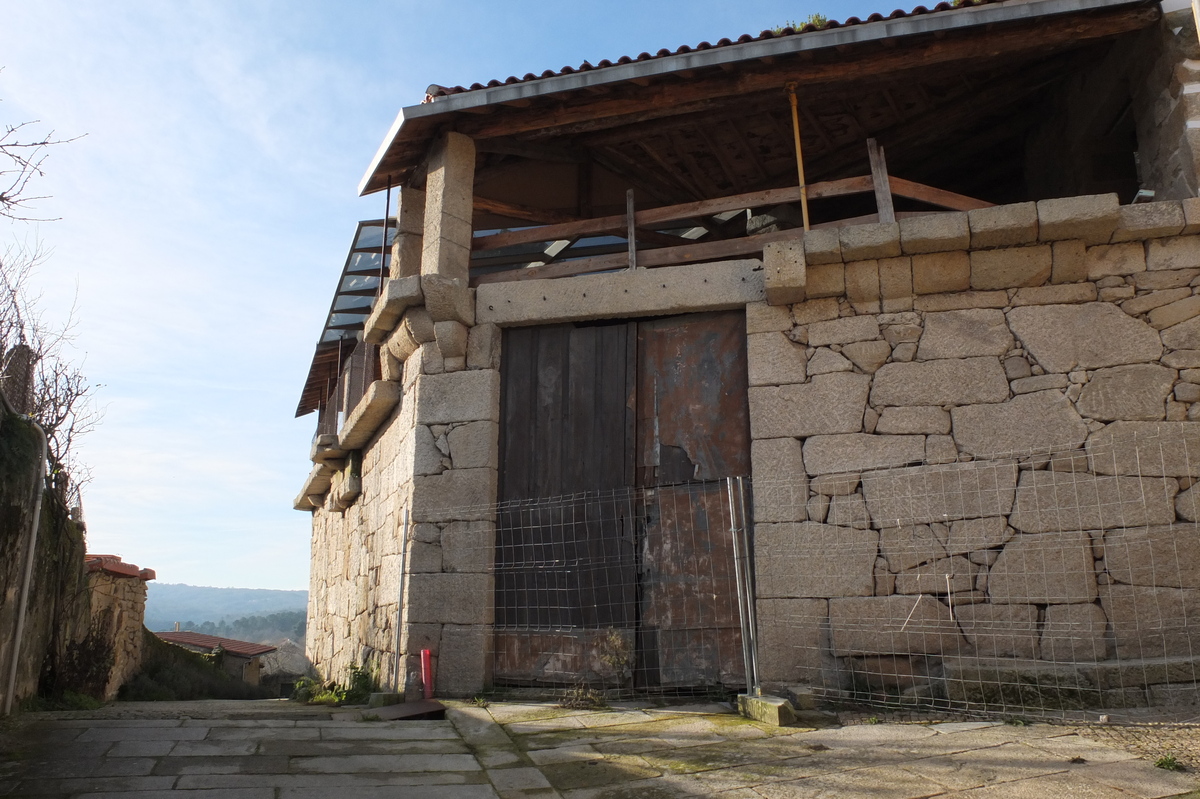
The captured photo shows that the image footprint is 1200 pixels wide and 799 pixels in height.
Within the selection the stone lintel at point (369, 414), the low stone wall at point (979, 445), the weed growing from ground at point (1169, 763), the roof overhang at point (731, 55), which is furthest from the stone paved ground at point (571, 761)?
the roof overhang at point (731, 55)

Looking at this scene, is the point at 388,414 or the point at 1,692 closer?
the point at 1,692

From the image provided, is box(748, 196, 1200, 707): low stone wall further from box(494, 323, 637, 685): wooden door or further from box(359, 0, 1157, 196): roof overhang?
box(359, 0, 1157, 196): roof overhang

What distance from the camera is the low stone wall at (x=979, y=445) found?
527 cm

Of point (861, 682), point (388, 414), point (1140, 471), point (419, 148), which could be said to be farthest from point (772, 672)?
point (419, 148)

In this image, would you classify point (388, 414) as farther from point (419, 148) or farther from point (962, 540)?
point (962, 540)

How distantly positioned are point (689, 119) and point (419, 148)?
85.3 inches

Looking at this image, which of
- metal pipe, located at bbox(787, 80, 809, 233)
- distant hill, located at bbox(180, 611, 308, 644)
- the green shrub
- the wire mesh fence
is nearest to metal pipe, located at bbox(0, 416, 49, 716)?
the green shrub

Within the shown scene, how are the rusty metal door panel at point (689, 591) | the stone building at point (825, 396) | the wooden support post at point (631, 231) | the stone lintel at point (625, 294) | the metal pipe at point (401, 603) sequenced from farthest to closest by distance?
the wooden support post at point (631, 231), the stone lintel at point (625, 294), the metal pipe at point (401, 603), the rusty metal door panel at point (689, 591), the stone building at point (825, 396)

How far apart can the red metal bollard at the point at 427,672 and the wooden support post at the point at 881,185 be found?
4.16 meters

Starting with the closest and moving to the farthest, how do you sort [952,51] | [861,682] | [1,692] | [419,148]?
[1,692]
[861,682]
[952,51]
[419,148]

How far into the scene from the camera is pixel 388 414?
25.9 feet

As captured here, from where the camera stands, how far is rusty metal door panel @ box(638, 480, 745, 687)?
19.1 ft

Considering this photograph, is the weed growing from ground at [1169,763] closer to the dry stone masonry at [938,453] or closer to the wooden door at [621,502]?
the dry stone masonry at [938,453]

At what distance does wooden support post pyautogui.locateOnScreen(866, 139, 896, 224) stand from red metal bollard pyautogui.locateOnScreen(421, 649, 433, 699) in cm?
416
